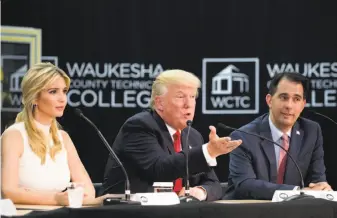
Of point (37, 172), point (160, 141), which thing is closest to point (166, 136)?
point (160, 141)

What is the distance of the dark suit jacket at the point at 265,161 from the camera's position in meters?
4.89

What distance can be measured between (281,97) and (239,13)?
74.4 inches

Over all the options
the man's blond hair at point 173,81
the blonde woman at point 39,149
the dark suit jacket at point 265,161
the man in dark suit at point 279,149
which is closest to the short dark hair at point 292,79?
the man in dark suit at point 279,149

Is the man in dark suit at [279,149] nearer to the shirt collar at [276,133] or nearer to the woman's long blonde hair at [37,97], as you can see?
the shirt collar at [276,133]

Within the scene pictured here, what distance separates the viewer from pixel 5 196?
13.3ft

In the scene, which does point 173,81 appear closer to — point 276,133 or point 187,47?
point 276,133

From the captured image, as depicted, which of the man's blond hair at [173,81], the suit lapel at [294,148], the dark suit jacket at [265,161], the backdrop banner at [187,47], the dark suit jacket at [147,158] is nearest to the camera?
the dark suit jacket at [147,158]

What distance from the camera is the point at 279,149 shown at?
5.09 metres

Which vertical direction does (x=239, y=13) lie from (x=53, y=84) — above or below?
above

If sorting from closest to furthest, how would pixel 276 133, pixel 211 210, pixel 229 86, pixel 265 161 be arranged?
pixel 211 210 < pixel 265 161 < pixel 276 133 < pixel 229 86

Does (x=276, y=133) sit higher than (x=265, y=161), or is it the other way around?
(x=276, y=133)

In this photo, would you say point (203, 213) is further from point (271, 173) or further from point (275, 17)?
point (275, 17)

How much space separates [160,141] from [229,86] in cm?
237

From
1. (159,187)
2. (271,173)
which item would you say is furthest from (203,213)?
(271,173)
